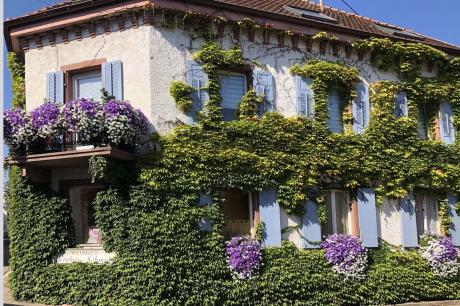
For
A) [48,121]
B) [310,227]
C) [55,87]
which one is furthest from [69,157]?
[310,227]

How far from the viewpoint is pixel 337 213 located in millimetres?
13812

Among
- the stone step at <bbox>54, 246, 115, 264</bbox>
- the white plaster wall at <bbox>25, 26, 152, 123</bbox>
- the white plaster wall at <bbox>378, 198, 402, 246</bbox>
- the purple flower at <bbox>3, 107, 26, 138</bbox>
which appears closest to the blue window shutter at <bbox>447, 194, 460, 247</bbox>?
the white plaster wall at <bbox>378, 198, 402, 246</bbox>

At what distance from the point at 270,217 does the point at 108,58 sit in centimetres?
512

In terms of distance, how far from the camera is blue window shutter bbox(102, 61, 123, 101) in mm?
12031

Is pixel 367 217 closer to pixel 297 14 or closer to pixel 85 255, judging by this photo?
pixel 297 14

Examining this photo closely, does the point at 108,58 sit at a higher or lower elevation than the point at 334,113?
higher

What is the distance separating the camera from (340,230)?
45.2ft

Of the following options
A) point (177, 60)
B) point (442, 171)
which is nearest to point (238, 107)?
point (177, 60)

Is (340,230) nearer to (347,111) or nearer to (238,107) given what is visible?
(347,111)

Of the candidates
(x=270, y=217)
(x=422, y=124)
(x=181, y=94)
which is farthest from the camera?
(x=422, y=124)

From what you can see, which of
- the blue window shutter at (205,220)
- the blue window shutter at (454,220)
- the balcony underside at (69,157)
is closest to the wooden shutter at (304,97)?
the blue window shutter at (205,220)

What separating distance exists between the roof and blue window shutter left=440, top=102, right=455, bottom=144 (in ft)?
5.70

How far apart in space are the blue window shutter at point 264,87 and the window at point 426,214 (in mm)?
5143

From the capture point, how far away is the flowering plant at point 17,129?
1116 centimetres
